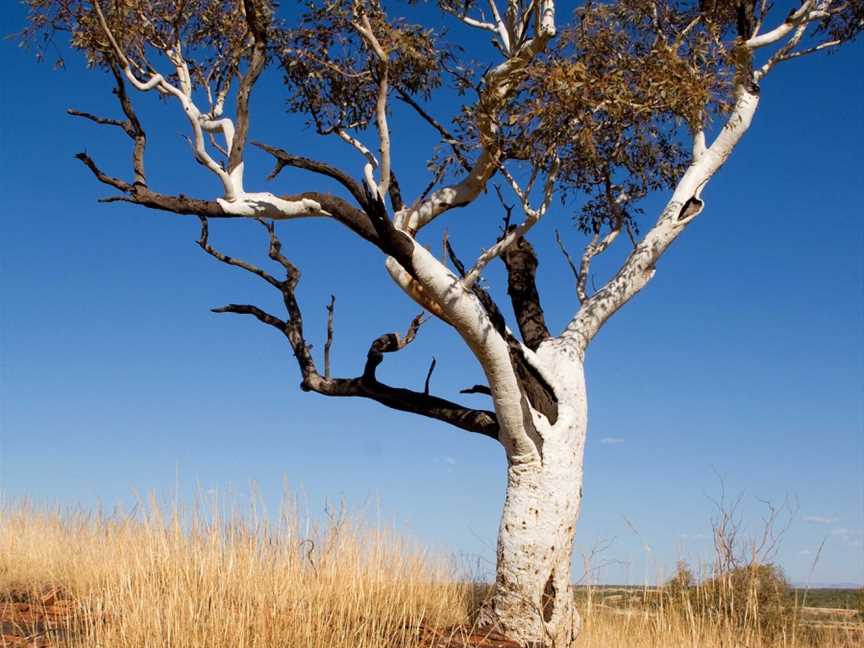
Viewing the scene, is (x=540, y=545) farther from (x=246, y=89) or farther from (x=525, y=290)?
(x=246, y=89)

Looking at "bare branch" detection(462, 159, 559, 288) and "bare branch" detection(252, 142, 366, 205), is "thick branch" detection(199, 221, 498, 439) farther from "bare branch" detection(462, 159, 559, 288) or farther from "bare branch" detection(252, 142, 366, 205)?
"bare branch" detection(252, 142, 366, 205)

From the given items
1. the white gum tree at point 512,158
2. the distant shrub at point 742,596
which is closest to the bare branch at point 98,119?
the white gum tree at point 512,158

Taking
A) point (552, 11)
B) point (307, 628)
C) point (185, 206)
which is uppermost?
point (552, 11)

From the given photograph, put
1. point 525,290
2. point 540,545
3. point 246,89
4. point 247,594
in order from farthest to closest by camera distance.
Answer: point 525,290 → point 246,89 → point 540,545 → point 247,594

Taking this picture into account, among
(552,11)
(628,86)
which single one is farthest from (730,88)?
(552,11)

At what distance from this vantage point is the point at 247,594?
5730 mm

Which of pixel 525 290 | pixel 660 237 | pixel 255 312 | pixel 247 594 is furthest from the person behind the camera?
pixel 255 312

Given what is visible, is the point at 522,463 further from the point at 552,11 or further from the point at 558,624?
the point at 552,11

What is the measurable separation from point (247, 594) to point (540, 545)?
9.48ft

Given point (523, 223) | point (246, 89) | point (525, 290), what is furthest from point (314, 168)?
point (525, 290)

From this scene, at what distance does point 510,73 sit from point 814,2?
469 centimetres

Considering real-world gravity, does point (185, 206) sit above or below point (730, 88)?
below

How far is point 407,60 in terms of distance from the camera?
1047cm

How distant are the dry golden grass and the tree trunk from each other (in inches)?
14.0
